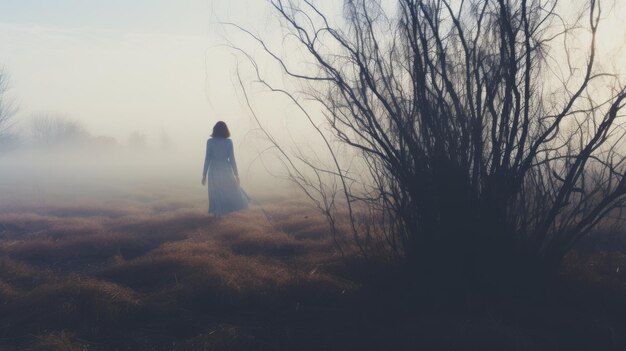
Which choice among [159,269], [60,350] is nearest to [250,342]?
[60,350]

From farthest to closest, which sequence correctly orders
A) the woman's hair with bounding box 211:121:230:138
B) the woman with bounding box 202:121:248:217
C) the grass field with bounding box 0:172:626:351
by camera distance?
1. the woman with bounding box 202:121:248:217
2. the woman's hair with bounding box 211:121:230:138
3. the grass field with bounding box 0:172:626:351

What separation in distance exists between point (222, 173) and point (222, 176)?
64mm

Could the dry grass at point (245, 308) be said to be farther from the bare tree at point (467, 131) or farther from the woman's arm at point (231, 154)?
the woman's arm at point (231, 154)

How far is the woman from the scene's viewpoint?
10.5 m

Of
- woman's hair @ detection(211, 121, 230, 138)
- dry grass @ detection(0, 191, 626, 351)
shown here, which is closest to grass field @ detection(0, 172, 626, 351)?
dry grass @ detection(0, 191, 626, 351)

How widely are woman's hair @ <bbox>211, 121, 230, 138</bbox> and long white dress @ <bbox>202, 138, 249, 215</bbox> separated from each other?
0.13 m

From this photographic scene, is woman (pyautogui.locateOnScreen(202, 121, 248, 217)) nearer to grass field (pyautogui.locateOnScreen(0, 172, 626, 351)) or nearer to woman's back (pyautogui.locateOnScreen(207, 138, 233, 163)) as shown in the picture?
woman's back (pyautogui.locateOnScreen(207, 138, 233, 163))

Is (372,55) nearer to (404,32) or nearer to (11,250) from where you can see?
(404,32)

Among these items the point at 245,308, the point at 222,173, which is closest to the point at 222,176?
the point at 222,173

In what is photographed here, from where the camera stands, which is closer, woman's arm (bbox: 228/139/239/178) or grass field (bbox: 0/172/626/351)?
grass field (bbox: 0/172/626/351)

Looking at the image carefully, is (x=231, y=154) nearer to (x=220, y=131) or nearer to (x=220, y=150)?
(x=220, y=150)

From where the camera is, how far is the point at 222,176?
35.0 feet

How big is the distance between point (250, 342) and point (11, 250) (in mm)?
5701

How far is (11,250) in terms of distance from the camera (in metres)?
7.66
